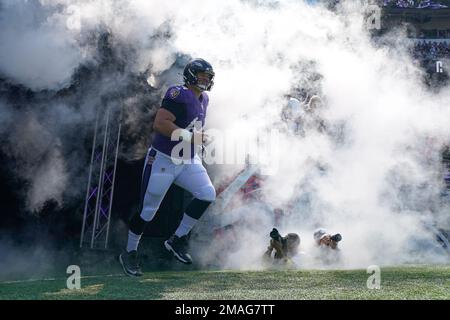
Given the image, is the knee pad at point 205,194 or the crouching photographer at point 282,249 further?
the crouching photographer at point 282,249

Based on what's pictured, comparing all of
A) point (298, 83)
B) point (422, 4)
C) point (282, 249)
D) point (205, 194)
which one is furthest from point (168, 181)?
point (422, 4)

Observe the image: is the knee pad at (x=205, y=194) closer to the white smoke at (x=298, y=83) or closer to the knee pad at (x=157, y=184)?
the knee pad at (x=157, y=184)

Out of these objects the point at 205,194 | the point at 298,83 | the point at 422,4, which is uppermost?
the point at 422,4

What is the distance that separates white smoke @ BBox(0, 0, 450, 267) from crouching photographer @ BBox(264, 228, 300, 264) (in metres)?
0.54

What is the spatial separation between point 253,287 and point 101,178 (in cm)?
420

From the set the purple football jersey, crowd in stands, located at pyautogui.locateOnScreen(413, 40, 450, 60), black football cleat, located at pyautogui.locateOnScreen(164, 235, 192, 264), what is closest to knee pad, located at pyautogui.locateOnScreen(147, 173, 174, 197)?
the purple football jersey

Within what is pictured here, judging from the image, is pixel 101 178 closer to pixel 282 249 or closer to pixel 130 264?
pixel 130 264

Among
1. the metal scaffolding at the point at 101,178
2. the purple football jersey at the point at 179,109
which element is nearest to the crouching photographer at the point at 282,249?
the metal scaffolding at the point at 101,178

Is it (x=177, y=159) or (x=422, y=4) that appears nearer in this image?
(x=177, y=159)

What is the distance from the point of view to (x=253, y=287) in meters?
5.24

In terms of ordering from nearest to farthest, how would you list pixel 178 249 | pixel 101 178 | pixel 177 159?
1. pixel 177 159
2. pixel 178 249
3. pixel 101 178

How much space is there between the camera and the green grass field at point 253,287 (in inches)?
179

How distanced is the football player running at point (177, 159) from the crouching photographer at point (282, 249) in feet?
10.0
